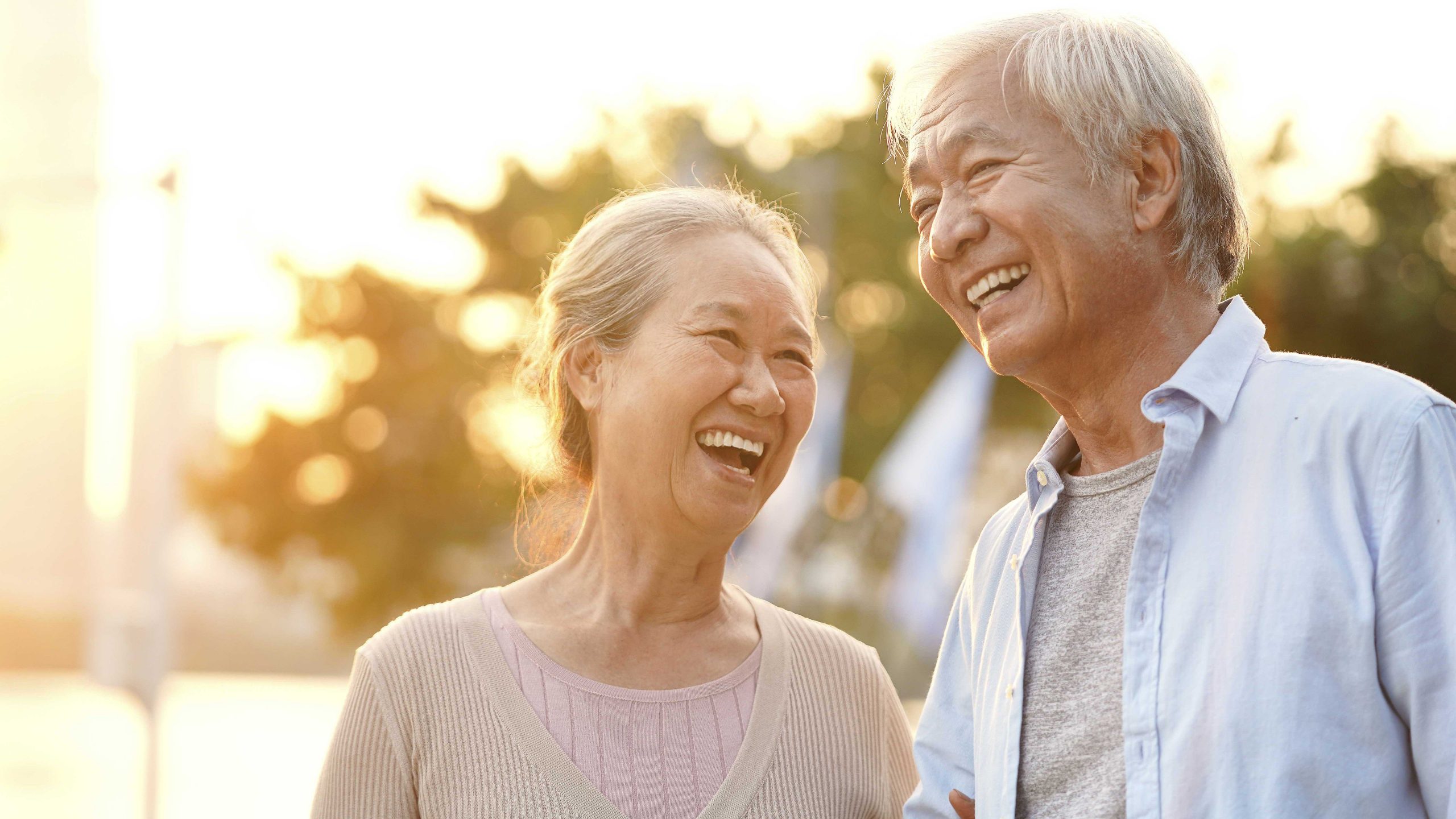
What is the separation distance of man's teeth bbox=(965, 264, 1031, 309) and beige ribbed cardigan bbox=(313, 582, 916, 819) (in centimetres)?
103

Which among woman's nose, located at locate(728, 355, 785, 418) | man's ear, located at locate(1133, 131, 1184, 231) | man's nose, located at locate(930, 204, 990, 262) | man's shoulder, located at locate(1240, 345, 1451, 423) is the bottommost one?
woman's nose, located at locate(728, 355, 785, 418)

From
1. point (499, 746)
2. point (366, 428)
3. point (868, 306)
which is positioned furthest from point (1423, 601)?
point (366, 428)

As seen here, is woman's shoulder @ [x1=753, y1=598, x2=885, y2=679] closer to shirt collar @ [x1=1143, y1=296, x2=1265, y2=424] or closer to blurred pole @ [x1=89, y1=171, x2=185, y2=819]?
shirt collar @ [x1=1143, y1=296, x2=1265, y2=424]

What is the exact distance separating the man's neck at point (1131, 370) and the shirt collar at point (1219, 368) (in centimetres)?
3

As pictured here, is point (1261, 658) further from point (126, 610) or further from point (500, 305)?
point (500, 305)

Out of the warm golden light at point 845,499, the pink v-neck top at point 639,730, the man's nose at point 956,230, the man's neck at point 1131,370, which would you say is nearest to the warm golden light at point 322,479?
the warm golden light at point 845,499

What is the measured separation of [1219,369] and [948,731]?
957 mm

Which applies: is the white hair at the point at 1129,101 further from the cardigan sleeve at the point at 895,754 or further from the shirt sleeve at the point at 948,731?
the cardigan sleeve at the point at 895,754

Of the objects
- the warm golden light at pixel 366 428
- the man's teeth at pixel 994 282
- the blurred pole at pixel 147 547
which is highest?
the man's teeth at pixel 994 282

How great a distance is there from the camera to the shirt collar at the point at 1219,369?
2268 millimetres

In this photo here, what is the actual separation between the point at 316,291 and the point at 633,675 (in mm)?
20787

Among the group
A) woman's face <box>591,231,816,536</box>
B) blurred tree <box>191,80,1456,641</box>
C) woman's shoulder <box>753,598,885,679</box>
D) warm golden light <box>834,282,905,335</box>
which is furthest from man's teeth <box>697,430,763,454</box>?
warm golden light <box>834,282,905,335</box>

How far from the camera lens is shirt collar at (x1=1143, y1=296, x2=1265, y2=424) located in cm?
227

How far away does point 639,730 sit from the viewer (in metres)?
2.91
